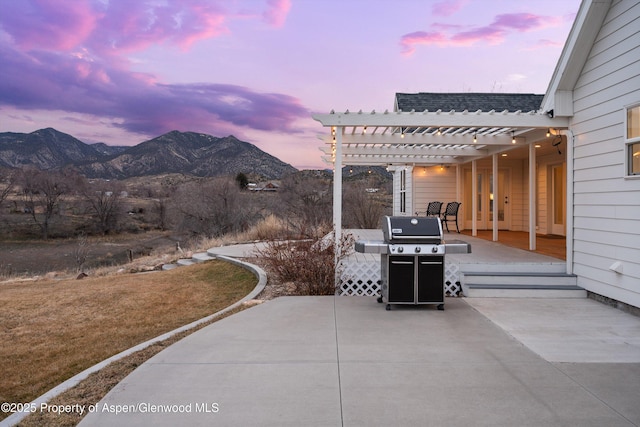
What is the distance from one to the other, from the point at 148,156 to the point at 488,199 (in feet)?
160

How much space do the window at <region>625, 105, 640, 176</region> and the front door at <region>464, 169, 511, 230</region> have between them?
808cm

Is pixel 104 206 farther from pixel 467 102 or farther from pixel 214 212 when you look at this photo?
pixel 467 102

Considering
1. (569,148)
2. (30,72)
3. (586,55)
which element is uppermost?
(30,72)

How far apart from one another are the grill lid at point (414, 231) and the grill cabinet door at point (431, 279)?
27 cm

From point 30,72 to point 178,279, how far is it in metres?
21.0

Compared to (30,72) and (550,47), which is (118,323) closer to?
(550,47)

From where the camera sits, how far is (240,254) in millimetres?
12039

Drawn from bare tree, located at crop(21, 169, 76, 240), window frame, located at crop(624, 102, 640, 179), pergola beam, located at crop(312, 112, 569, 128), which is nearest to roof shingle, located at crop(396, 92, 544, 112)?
pergola beam, located at crop(312, 112, 569, 128)

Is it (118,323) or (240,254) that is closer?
(118,323)

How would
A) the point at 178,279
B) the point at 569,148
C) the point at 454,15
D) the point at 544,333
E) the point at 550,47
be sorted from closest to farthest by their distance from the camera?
the point at 544,333 → the point at 569,148 → the point at 178,279 → the point at 454,15 → the point at 550,47

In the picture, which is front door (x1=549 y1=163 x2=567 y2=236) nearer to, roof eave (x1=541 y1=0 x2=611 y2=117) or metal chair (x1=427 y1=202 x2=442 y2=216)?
metal chair (x1=427 y1=202 x2=442 y2=216)

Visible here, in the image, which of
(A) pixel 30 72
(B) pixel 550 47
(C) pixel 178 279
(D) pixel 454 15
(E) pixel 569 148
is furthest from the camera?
(A) pixel 30 72

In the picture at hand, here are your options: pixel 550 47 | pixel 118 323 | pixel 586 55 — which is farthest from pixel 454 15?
→ pixel 118 323

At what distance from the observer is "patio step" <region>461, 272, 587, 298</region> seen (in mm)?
6848
